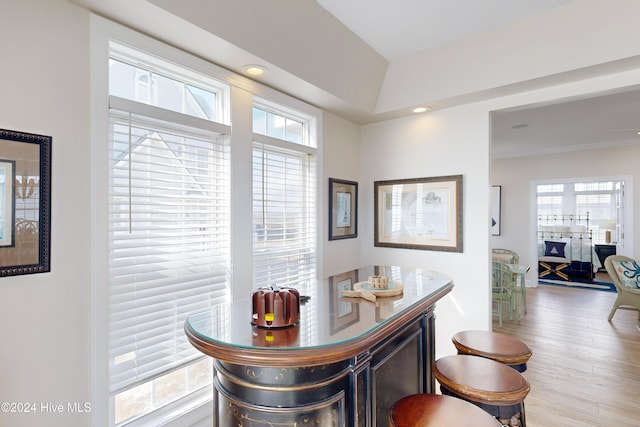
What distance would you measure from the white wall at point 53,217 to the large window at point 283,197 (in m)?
1.18

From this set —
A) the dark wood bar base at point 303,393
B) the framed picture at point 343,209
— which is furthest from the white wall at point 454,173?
the dark wood bar base at point 303,393

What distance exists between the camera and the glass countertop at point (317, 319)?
1195 mm

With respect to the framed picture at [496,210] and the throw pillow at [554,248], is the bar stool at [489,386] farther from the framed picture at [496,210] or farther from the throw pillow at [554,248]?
the throw pillow at [554,248]

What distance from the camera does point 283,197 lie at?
2906 millimetres

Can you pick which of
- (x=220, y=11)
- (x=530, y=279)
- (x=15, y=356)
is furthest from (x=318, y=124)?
(x=530, y=279)

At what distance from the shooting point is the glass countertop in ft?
3.92

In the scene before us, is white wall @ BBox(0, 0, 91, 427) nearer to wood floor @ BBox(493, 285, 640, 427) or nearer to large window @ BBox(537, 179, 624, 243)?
wood floor @ BBox(493, 285, 640, 427)

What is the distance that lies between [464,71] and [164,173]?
2.47m

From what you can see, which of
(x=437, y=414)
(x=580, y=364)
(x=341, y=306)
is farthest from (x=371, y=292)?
(x=580, y=364)

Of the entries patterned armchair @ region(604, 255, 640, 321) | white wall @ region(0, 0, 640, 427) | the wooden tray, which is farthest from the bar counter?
patterned armchair @ region(604, 255, 640, 321)

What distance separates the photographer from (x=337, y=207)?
3.48 meters

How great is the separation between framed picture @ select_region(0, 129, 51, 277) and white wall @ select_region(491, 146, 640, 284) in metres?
7.97

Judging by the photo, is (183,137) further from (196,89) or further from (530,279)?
(530,279)

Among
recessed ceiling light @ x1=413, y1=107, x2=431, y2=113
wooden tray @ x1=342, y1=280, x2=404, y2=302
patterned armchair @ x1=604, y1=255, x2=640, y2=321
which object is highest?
recessed ceiling light @ x1=413, y1=107, x2=431, y2=113
